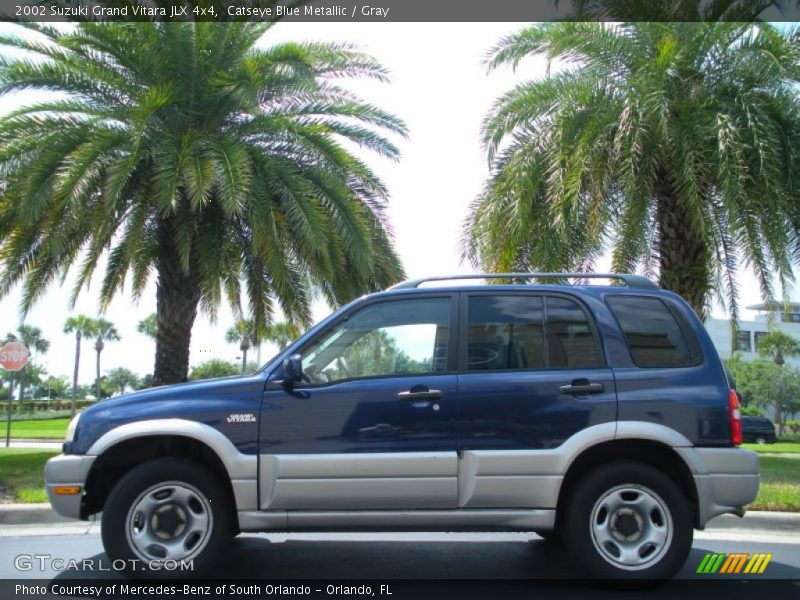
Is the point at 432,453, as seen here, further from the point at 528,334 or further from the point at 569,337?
the point at 569,337

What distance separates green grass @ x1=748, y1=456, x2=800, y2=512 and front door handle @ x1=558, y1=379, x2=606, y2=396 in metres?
3.95

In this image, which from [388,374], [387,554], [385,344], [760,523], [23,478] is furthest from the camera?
[23,478]

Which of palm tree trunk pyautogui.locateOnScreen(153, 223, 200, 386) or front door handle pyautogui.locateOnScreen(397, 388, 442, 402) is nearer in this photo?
front door handle pyautogui.locateOnScreen(397, 388, 442, 402)

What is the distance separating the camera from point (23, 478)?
10789mm

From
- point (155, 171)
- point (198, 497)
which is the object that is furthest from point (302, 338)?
point (155, 171)

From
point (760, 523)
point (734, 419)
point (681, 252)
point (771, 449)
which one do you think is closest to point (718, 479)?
point (734, 419)

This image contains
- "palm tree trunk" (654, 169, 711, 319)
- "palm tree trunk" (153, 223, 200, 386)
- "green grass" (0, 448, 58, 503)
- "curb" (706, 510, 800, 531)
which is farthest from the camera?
"palm tree trunk" (153, 223, 200, 386)

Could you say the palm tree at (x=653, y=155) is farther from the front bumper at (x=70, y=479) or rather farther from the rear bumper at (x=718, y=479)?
the front bumper at (x=70, y=479)

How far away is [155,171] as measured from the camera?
12867 millimetres

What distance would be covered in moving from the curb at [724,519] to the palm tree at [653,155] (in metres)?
4.91

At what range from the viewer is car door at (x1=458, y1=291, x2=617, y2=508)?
5.37m

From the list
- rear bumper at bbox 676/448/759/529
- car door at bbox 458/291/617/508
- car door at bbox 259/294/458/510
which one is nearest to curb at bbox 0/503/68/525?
car door at bbox 259/294/458/510

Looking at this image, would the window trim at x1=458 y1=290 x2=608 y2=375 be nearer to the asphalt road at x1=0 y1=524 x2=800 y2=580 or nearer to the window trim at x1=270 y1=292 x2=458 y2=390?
the window trim at x1=270 y1=292 x2=458 y2=390

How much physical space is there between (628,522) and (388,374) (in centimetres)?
184
